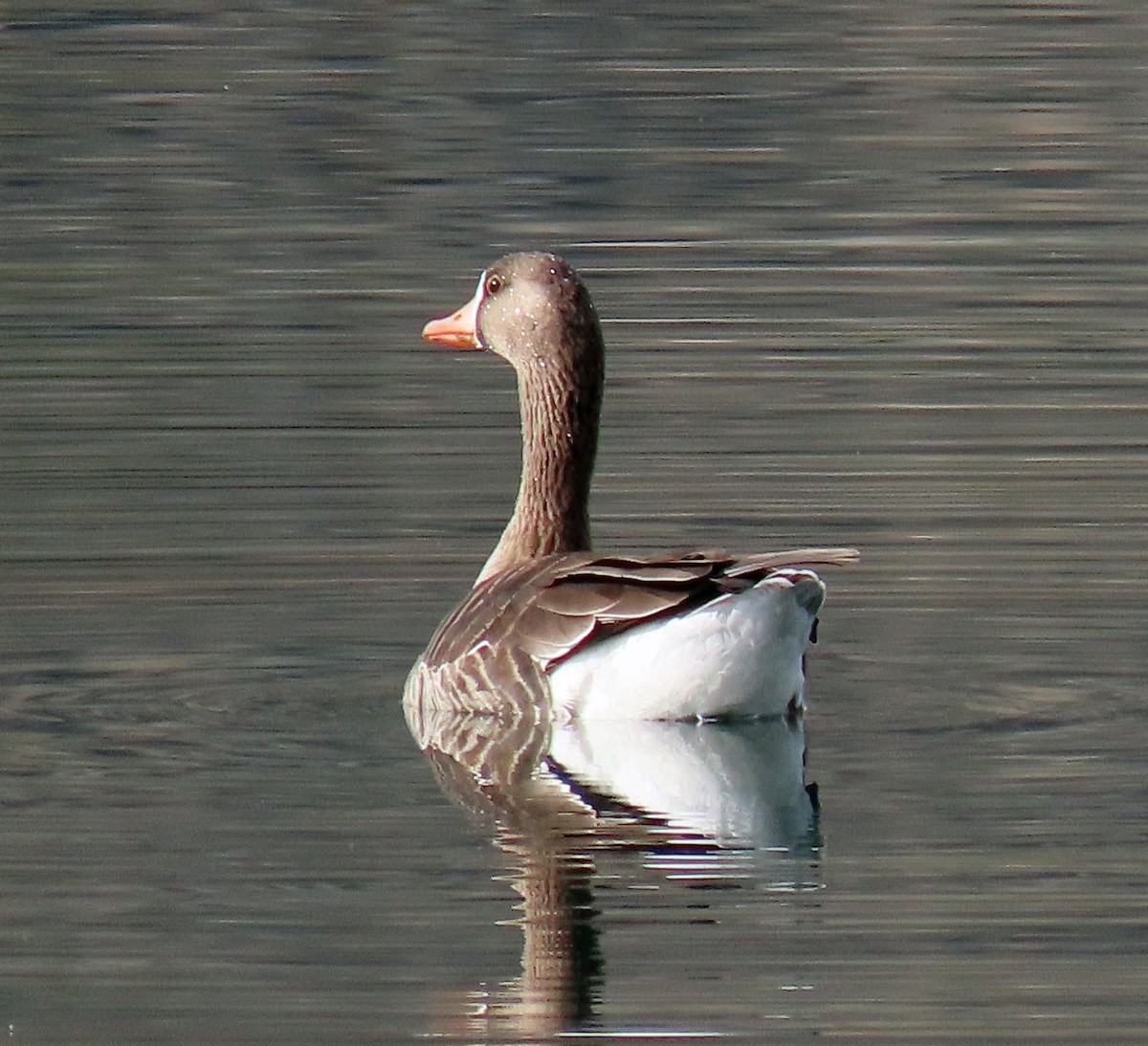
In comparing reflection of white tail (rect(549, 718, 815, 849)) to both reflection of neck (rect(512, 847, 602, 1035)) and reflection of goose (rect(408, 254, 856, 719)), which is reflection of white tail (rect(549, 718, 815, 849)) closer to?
reflection of goose (rect(408, 254, 856, 719))

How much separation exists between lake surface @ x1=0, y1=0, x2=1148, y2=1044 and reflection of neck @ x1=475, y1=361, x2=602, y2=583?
1.65 ft

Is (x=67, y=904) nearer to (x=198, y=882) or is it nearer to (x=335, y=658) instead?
(x=198, y=882)

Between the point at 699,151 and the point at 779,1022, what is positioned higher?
the point at 699,151

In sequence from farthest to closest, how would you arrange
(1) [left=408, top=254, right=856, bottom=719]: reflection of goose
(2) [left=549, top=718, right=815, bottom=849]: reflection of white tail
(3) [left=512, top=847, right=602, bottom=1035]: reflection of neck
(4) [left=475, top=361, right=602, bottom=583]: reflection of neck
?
(4) [left=475, top=361, right=602, bottom=583]: reflection of neck
(1) [left=408, top=254, right=856, bottom=719]: reflection of goose
(2) [left=549, top=718, right=815, bottom=849]: reflection of white tail
(3) [left=512, top=847, right=602, bottom=1035]: reflection of neck

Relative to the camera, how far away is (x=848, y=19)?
77.6 ft

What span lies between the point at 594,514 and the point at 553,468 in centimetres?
137

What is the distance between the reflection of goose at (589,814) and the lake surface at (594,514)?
2cm

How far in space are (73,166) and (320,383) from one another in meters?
6.28

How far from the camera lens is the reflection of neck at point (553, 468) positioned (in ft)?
32.4

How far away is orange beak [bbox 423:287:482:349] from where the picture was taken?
33.8ft

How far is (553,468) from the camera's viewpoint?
994cm

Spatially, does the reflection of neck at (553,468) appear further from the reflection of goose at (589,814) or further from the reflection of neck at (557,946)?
the reflection of neck at (557,946)

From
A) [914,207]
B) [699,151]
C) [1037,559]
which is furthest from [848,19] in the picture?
[1037,559]


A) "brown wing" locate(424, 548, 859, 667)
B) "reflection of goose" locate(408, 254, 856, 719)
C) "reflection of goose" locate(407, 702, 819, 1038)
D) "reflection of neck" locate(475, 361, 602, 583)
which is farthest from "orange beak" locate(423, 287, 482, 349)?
"reflection of goose" locate(407, 702, 819, 1038)
